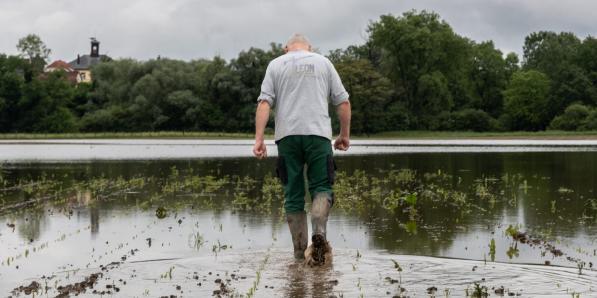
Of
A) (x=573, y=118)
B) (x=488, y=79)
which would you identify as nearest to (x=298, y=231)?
(x=573, y=118)

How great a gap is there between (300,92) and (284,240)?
2.43 metres

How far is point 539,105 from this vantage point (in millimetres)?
94625

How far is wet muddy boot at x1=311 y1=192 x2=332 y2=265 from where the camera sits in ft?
25.3

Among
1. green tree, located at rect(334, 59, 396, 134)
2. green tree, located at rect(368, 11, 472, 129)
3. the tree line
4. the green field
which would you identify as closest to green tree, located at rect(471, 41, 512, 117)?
the tree line

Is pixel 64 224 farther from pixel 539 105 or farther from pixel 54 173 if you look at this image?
pixel 539 105

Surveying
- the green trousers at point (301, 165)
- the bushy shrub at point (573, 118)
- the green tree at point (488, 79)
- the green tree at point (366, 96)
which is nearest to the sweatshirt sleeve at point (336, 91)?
the green trousers at point (301, 165)

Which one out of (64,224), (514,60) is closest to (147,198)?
(64,224)

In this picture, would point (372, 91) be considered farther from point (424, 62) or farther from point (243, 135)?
point (243, 135)

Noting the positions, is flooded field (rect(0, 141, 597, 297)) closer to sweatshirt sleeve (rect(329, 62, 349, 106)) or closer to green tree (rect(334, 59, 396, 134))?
sweatshirt sleeve (rect(329, 62, 349, 106))

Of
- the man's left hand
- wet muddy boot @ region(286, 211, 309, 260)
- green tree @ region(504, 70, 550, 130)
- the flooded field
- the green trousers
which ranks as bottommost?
the flooded field

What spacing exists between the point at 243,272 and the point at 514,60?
362 feet

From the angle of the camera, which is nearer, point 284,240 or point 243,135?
point 284,240

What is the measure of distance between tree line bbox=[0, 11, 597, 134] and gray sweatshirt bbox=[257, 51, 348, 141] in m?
79.1

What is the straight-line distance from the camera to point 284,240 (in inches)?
390
